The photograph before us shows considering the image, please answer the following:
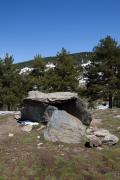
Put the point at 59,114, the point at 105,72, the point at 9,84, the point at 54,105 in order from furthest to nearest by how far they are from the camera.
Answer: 1. the point at 9,84
2. the point at 105,72
3. the point at 54,105
4. the point at 59,114

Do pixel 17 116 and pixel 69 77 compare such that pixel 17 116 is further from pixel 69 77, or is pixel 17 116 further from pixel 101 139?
pixel 69 77

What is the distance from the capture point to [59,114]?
798 inches

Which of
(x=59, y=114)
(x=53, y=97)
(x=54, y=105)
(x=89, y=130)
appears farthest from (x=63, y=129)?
(x=54, y=105)

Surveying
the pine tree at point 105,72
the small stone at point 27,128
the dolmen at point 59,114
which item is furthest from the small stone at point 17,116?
the pine tree at point 105,72

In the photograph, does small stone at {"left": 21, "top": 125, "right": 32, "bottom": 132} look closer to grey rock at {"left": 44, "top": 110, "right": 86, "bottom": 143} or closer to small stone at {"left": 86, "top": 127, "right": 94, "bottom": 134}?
grey rock at {"left": 44, "top": 110, "right": 86, "bottom": 143}

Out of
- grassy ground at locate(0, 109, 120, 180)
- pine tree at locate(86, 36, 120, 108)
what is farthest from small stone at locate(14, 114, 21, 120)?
pine tree at locate(86, 36, 120, 108)

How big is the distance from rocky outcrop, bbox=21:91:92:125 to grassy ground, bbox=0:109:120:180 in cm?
281

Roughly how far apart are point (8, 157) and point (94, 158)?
4.05m

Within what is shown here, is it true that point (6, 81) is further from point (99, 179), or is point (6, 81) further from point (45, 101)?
point (99, 179)

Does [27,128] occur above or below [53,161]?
above

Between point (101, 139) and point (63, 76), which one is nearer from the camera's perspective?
point (101, 139)

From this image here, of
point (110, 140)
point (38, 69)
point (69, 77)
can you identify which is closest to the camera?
point (110, 140)

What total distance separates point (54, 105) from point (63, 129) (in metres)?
3.48

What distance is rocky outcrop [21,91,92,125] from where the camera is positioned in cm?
2188
